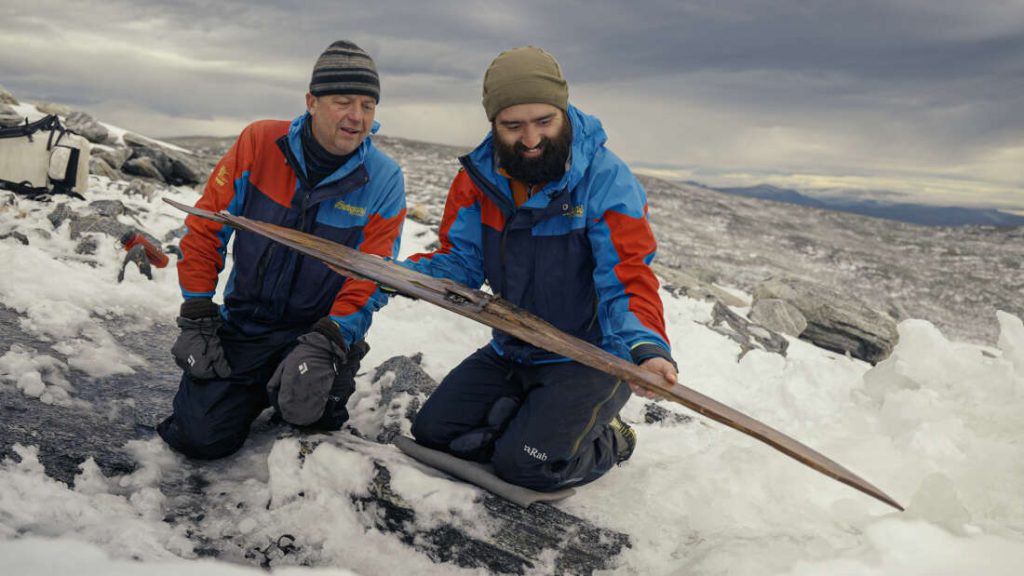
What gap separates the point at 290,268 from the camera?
4.02 m

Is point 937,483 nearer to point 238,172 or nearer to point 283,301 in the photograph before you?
point 283,301

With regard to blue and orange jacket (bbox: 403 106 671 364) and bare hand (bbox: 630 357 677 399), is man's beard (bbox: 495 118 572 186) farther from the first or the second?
bare hand (bbox: 630 357 677 399)

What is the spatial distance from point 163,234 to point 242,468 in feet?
17.4

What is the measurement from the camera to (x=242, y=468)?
3789 millimetres

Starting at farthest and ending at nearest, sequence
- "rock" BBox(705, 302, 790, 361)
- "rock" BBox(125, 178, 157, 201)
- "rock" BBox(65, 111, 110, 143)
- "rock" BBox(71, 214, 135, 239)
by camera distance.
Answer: "rock" BBox(65, 111, 110, 143) < "rock" BBox(125, 178, 157, 201) < "rock" BBox(705, 302, 790, 361) < "rock" BBox(71, 214, 135, 239)

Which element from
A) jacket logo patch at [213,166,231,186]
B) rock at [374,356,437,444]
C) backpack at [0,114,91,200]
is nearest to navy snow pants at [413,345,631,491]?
rock at [374,356,437,444]

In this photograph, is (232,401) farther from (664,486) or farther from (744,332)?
(744,332)

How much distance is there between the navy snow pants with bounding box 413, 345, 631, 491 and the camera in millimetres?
3598

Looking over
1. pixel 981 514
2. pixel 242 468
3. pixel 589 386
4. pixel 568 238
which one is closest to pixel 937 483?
pixel 981 514

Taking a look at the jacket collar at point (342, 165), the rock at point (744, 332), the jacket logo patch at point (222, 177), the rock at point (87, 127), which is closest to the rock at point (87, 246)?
the jacket logo patch at point (222, 177)

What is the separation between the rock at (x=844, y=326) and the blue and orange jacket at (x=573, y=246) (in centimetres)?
669

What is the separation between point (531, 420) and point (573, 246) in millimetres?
971

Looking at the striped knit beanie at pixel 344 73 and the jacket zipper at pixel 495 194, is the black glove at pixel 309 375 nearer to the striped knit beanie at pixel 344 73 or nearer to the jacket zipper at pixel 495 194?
the jacket zipper at pixel 495 194

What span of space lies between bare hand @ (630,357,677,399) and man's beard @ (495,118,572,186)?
3.58ft
